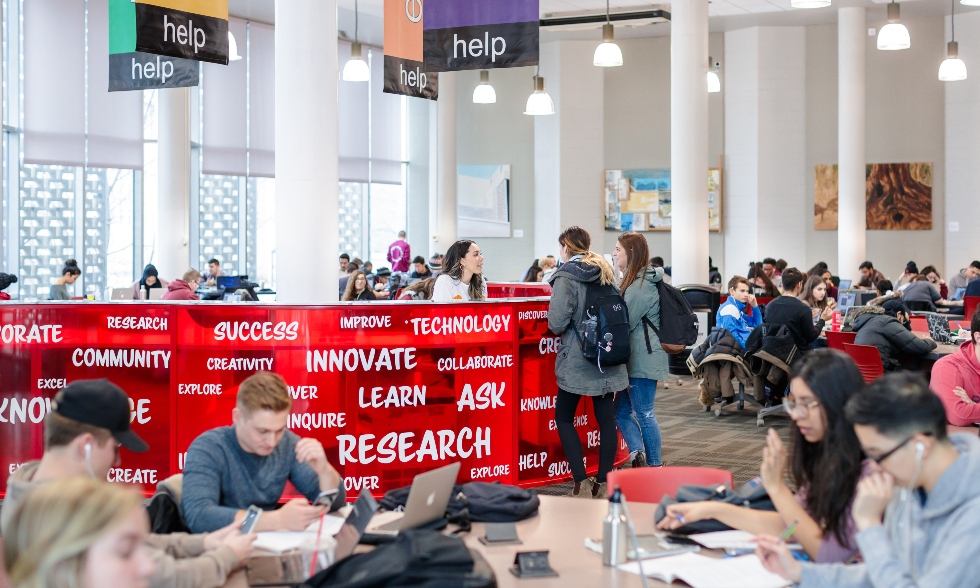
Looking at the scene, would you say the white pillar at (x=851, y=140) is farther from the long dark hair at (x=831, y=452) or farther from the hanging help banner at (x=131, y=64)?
the long dark hair at (x=831, y=452)

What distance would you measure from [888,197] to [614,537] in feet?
55.7

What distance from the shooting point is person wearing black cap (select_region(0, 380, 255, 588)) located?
9.02 feet

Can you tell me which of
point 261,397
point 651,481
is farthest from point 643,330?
point 261,397

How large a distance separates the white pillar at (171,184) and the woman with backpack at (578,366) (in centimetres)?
1039

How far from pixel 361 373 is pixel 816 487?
3644 mm

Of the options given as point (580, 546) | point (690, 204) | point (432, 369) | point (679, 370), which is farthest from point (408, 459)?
point (690, 204)

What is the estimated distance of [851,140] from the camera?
55.9 feet

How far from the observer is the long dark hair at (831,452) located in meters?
2.79

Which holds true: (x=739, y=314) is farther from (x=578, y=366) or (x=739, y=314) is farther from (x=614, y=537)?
(x=614, y=537)

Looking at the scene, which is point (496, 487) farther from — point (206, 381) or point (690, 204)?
point (690, 204)

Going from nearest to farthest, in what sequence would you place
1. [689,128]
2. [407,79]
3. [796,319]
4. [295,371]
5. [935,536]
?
[935,536] → [295,371] → [407,79] → [796,319] → [689,128]

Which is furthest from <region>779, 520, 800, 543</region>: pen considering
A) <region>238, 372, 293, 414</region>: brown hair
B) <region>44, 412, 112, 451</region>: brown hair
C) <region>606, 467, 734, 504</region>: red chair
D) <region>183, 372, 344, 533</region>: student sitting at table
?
<region>44, 412, 112, 451</region>: brown hair

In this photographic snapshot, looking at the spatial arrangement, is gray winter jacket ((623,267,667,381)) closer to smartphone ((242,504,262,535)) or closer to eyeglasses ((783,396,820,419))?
eyeglasses ((783,396,820,419))

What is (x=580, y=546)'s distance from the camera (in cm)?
299
